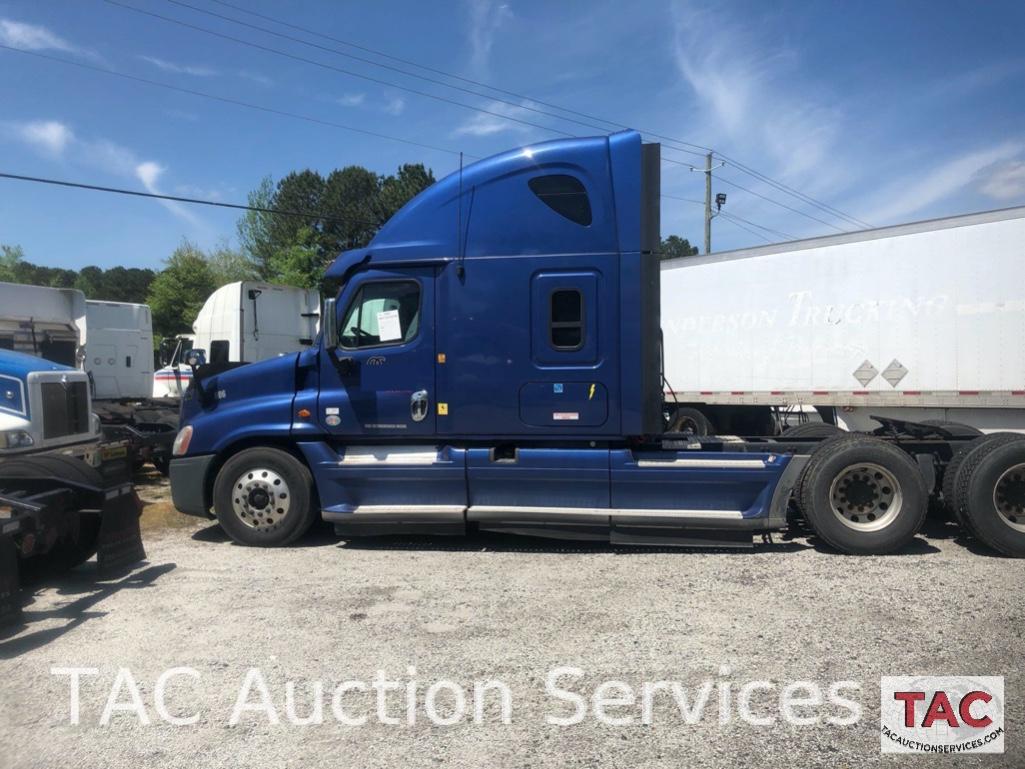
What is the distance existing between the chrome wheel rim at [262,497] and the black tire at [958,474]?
612cm

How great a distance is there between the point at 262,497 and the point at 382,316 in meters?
2.12

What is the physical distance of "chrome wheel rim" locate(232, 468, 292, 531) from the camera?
6773 millimetres

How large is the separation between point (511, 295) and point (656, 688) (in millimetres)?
3692

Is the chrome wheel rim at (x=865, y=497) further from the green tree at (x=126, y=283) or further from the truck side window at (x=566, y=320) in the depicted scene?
the green tree at (x=126, y=283)

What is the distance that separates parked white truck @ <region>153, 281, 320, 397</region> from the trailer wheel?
10650 millimetres

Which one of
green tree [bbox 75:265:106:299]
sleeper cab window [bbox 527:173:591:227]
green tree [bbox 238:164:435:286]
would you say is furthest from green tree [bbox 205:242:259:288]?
sleeper cab window [bbox 527:173:591:227]

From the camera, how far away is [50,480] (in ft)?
18.3

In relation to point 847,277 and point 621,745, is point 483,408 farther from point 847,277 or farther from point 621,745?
point 847,277

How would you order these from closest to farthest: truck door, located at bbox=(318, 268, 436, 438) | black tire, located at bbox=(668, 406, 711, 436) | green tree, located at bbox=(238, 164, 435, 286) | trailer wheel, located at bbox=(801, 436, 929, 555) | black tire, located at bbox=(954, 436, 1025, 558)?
1. black tire, located at bbox=(954, 436, 1025, 558)
2. trailer wheel, located at bbox=(801, 436, 929, 555)
3. truck door, located at bbox=(318, 268, 436, 438)
4. black tire, located at bbox=(668, 406, 711, 436)
5. green tree, located at bbox=(238, 164, 435, 286)

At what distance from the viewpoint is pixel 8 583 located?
459 centimetres

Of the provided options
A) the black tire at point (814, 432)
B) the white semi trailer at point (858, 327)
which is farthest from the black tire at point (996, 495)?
the white semi trailer at point (858, 327)

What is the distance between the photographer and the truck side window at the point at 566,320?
633 cm

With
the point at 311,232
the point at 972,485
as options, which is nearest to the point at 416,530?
the point at 972,485

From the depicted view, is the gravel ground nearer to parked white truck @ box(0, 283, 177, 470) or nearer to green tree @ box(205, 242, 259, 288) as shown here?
parked white truck @ box(0, 283, 177, 470)
